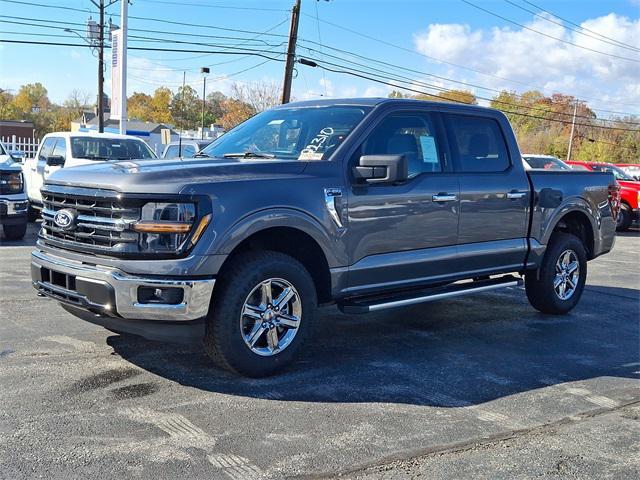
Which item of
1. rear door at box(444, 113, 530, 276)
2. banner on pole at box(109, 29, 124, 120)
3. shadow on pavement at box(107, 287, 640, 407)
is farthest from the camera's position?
banner on pole at box(109, 29, 124, 120)

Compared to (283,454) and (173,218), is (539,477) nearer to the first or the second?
(283,454)

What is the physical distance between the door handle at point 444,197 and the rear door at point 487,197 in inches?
5.0

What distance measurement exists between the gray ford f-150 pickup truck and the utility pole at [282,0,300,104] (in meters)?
20.6

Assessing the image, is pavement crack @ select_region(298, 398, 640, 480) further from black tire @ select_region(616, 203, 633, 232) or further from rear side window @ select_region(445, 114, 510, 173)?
black tire @ select_region(616, 203, 633, 232)

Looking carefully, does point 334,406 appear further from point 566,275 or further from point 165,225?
point 566,275

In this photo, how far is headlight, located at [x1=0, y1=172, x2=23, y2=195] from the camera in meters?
10.4

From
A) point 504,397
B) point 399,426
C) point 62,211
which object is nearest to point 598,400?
point 504,397

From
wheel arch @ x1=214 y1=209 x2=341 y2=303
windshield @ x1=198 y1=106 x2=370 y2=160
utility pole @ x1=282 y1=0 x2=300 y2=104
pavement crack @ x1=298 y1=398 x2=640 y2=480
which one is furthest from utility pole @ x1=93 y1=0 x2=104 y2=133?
pavement crack @ x1=298 y1=398 x2=640 y2=480

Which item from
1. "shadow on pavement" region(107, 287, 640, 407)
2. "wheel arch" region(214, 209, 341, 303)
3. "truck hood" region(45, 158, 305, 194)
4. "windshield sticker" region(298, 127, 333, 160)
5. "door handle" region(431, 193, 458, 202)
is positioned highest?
"windshield sticker" region(298, 127, 333, 160)

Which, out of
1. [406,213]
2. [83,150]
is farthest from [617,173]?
[406,213]

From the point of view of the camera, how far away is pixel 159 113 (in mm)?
106375

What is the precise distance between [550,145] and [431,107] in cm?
7623

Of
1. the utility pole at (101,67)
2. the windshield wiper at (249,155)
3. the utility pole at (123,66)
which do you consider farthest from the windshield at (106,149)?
the utility pole at (101,67)

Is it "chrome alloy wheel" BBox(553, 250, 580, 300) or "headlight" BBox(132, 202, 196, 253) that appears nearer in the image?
"headlight" BBox(132, 202, 196, 253)
